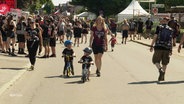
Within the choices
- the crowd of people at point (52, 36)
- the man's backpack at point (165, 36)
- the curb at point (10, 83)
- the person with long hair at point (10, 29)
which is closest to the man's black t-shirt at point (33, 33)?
the crowd of people at point (52, 36)

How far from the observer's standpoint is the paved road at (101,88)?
36.2ft

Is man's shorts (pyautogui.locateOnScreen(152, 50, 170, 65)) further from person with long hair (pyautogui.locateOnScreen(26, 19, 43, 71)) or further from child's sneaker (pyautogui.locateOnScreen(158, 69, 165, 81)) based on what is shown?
person with long hair (pyautogui.locateOnScreen(26, 19, 43, 71))

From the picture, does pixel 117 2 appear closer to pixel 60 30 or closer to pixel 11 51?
pixel 60 30

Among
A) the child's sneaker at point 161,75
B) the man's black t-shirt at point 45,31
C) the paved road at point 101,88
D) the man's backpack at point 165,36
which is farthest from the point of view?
the man's black t-shirt at point 45,31

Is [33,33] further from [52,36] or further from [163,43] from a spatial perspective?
[52,36]

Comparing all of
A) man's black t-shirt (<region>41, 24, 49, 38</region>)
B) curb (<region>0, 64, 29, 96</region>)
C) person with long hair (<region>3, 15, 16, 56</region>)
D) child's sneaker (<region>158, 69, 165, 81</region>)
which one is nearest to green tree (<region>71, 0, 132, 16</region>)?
person with long hair (<region>3, 15, 16, 56</region>)

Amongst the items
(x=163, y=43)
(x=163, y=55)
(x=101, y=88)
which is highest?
(x=163, y=43)

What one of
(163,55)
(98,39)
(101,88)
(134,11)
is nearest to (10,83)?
(101,88)

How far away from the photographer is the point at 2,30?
907 inches

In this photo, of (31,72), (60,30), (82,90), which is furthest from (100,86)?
(60,30)

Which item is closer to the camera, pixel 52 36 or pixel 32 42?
pixel 32 42

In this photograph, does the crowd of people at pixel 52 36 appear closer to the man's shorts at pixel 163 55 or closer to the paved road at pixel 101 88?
the man's shorts at pixel 163 55

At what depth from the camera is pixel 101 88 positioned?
12883 mm

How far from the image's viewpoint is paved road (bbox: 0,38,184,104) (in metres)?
11.0
